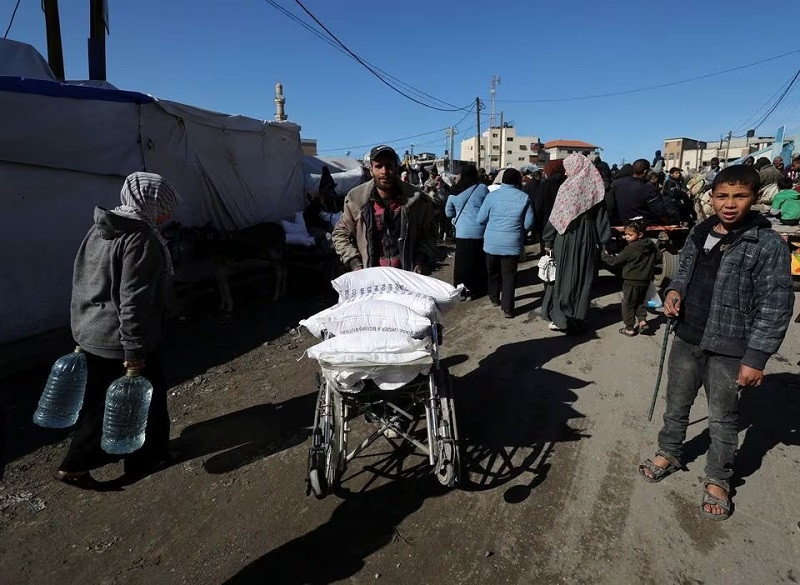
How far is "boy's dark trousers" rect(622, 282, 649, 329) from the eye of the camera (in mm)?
5186

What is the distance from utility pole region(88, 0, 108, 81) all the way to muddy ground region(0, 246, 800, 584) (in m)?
6.18

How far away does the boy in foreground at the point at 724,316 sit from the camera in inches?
92.0

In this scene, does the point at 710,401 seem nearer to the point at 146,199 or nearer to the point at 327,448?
the point at 327,448

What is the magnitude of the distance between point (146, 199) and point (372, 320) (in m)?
1.50

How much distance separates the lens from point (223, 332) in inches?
237

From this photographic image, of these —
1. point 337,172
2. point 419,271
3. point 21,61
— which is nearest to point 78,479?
point 419,271

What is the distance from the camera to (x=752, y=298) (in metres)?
2.41

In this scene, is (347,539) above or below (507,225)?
below

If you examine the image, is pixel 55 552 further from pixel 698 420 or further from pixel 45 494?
pixel 698 420

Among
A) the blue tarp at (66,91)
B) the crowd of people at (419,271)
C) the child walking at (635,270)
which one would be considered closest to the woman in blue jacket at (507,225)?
the child walking at (635,270)

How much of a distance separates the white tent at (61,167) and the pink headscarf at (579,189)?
5.56m

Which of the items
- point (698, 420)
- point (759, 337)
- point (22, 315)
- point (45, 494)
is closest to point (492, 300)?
point (698, 420)

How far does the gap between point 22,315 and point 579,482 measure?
6137 mm

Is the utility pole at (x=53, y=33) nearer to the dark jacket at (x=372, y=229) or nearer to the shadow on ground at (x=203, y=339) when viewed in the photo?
the shadow on ground at (x=203, y=339)
